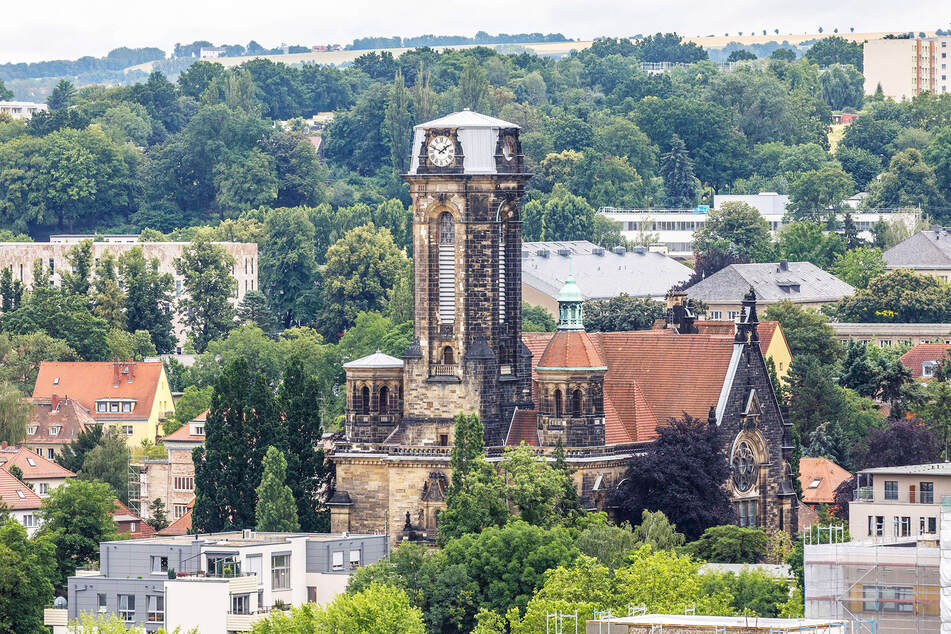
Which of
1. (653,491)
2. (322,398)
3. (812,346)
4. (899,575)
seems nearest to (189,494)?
(322,398)

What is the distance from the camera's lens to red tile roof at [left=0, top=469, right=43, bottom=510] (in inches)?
6078

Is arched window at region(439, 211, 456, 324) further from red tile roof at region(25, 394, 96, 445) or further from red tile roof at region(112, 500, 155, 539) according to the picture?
red tile roof at region(25, 394, 96, 445)

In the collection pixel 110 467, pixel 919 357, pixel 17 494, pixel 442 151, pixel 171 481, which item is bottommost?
pixel 17 494

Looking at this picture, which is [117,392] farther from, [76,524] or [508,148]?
[508,148]

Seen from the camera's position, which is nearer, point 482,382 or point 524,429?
point 524,429

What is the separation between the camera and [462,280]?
416 ft

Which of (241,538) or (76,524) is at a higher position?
(76,524)

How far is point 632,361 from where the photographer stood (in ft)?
430

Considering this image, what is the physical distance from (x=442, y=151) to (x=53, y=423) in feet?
221

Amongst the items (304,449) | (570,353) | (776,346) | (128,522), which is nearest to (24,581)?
(304,449)

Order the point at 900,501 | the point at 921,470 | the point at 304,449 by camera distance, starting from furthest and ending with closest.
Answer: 1. the point at 304,449
2. the point at 921,470
3. the point at 900,501

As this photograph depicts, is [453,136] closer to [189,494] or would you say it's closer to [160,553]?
[160,553]

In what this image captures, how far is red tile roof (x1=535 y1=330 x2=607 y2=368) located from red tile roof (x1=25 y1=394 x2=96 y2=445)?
65.1m

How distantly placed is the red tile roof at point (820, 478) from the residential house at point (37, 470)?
3592 cm
